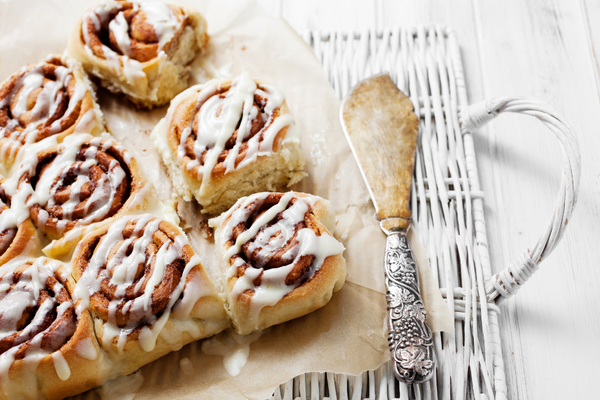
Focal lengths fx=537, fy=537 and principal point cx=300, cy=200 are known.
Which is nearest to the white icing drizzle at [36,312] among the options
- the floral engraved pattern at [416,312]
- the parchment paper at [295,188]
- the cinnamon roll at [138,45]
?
the parchment paper at [295,188]

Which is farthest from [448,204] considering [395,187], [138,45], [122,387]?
[138,45]

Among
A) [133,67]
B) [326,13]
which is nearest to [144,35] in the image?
[133,67]

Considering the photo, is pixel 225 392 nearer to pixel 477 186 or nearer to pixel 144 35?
pixel 477 186

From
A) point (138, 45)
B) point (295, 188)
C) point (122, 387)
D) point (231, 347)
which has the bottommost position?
point (122, 387)

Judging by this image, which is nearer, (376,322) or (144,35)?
(376,322)

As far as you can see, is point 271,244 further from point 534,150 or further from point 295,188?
point 534,150
